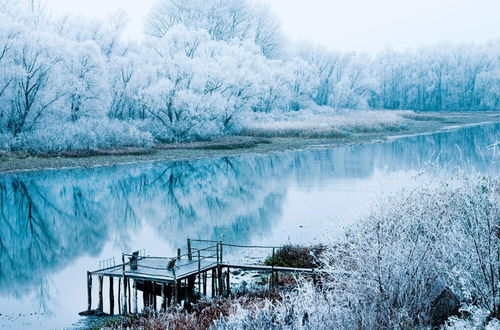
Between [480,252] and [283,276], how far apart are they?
894 cm

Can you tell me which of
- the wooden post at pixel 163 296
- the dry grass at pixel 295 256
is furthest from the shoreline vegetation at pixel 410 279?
the dry grass at pixel 295 256

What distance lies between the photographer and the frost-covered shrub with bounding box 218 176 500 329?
38.1 feet

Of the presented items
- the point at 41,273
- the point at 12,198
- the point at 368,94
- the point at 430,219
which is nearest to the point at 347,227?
the point at 430,219

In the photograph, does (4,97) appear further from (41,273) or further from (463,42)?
(463,42)

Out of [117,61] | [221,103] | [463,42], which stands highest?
[463,42]

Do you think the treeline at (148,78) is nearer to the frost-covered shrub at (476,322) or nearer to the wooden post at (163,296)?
the wooden post at (163,296)

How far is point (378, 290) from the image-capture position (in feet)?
40.5

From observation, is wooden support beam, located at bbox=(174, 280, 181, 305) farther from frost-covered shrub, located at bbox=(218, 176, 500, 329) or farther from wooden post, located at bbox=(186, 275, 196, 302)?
frost-covered shrub, located at bbox=(218, 176, 500, 329)

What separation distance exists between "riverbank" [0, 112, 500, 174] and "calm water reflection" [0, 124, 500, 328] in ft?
6.66

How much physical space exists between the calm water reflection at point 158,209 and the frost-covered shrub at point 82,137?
18.7 ft

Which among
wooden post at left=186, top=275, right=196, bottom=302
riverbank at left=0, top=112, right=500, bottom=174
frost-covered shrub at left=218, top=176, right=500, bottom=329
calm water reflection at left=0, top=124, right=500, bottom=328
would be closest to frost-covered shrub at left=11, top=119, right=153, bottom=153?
riverbank at left=0, top=112, right=500, bottom=174

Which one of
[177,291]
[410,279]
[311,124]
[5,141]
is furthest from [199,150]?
[410,279]

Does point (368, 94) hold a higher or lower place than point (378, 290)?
higher

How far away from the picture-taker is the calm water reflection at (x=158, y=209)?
20.5 meters
